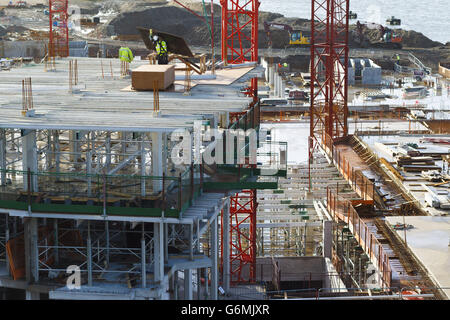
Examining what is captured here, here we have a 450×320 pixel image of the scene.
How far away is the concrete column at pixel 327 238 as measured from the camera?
42000 mm

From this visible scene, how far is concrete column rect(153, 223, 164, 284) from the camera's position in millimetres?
24781

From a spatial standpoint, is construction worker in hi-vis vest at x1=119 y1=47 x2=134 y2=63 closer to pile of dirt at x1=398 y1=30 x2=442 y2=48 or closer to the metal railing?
the metal railing

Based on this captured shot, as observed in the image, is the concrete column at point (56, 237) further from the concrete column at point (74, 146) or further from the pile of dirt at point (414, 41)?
the pile of dirt at point (414, 41)

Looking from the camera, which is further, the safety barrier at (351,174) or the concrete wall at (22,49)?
the concrete wall at (22,49)

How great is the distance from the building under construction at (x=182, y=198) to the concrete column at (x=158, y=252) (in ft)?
0.11

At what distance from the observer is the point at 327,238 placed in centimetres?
4228

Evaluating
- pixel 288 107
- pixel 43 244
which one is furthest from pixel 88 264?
pixel 288 107

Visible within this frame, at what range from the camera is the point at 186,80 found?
33375 millimetres

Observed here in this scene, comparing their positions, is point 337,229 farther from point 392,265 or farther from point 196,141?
point 196,141

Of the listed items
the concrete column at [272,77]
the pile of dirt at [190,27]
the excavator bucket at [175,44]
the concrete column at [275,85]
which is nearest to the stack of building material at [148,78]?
the excavator bucket at [175,44]

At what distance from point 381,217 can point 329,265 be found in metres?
3.35

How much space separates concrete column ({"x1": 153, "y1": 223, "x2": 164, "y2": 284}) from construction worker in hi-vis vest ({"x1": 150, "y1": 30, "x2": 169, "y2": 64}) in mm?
10546

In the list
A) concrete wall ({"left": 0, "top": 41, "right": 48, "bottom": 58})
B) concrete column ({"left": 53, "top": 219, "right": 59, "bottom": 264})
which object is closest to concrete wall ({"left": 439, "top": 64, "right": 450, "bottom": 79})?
concrete wall ({"left": 0, "top": 41, "right": 48, "bottom": 58})

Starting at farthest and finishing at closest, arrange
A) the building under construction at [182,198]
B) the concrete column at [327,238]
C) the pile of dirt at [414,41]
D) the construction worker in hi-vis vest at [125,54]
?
the pile of dirt at [414,41], the concrete column at [327,238], the construction worker in hi-vis vest at [125,54], the building under construction at [182,198]
